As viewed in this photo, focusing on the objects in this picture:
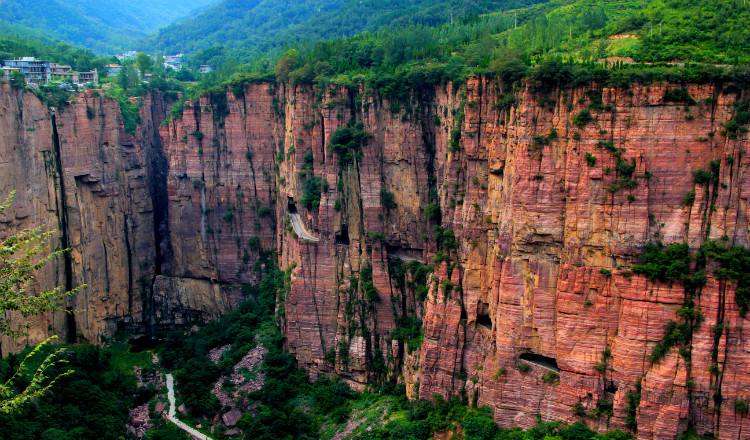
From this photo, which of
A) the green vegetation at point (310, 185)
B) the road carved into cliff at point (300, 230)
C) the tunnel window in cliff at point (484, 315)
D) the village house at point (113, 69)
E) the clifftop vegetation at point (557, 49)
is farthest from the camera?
the village house at point (113, 69)

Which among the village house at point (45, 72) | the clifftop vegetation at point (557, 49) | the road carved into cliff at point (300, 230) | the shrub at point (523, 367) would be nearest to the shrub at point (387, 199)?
the road carved into cliff at point (300, 230)

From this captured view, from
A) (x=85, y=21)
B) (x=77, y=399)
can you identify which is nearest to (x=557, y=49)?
(x=77, y=399)

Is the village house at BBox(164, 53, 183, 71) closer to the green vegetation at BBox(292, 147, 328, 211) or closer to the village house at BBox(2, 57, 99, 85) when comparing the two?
the village house at BBox(2, 57, 99, 85)

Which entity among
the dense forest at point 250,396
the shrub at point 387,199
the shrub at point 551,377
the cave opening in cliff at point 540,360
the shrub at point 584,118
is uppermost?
the shrub at point 584,118

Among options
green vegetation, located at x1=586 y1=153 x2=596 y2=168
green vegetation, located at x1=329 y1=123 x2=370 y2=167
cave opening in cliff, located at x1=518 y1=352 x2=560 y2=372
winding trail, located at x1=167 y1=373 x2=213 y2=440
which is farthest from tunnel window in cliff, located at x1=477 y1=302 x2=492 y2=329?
winding trail, located at x1=167 y1=373 x2=213 y2=440

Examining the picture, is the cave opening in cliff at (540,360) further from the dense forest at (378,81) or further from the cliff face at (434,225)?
the dense forest at (378,81)

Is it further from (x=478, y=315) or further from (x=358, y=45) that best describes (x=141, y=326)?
(x=478, y=315)
